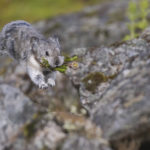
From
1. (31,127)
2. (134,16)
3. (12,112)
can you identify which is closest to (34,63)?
(31,127)

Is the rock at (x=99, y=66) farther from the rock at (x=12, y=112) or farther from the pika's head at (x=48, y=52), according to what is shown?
the rock at (x=12, y=112)

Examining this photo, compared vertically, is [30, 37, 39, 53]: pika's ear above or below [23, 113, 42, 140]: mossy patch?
above

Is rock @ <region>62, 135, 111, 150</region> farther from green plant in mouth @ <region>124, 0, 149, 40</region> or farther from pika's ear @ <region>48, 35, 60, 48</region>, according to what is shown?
green plant in mouth @ <region>124, 0, 149, 40</region>

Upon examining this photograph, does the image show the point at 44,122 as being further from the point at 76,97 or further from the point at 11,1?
the point at 11,1

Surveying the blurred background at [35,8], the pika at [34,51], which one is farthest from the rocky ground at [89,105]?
the blurred background at [35,8]

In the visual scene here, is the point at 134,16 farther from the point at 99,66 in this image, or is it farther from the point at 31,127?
the point at 31,127

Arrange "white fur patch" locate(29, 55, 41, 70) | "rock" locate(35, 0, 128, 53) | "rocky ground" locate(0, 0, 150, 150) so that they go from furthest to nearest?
"rock" locate(35, 0, 128, 53), "white fur patch" locate(29, 55, 41, 70), "rocky ground" locate(0, 0, 150, 150)

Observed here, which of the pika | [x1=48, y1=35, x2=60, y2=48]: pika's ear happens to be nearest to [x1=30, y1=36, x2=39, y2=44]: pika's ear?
the pika
